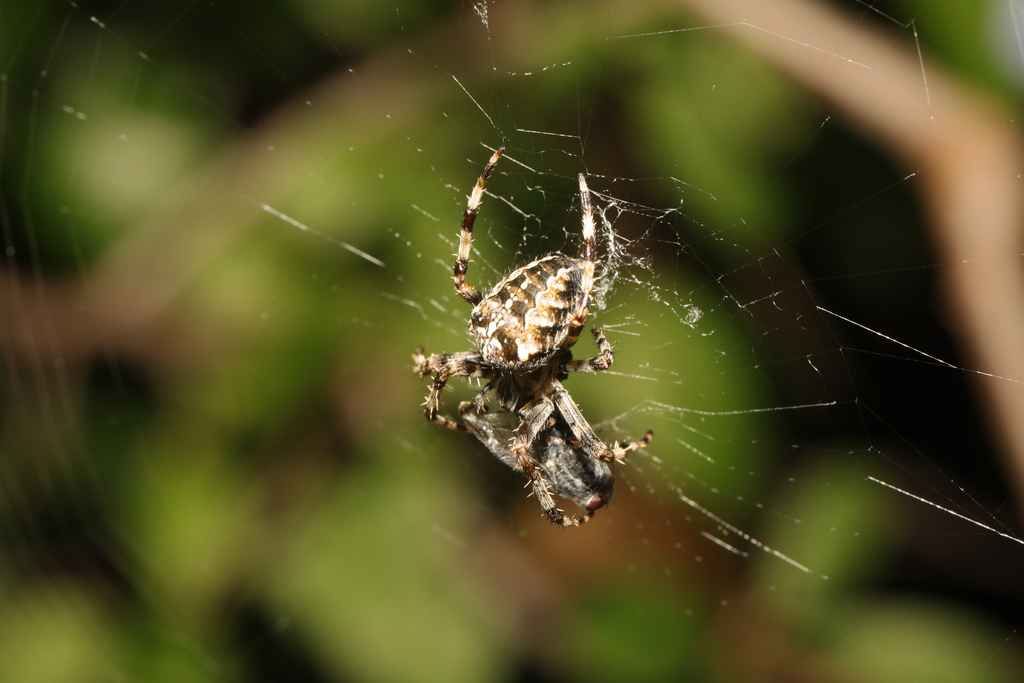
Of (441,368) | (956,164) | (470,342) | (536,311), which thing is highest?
(956,164)

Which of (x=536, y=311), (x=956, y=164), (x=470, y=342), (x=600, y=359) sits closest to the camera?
(x=956, y=164)

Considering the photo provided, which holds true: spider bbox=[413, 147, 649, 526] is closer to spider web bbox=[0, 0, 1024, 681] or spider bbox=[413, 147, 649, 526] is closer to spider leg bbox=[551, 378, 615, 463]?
spider leg bbox=[551, 378, 615, 463]

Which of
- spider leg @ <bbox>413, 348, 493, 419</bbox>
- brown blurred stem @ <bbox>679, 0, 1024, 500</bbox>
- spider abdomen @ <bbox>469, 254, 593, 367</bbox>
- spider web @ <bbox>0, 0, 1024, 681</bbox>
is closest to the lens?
brown blurred stem @ <bbox>679, 0, 1024, 500</bbox>

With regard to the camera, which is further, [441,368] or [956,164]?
[441,368]

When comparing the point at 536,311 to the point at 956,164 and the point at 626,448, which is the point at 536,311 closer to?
the point at 626,448

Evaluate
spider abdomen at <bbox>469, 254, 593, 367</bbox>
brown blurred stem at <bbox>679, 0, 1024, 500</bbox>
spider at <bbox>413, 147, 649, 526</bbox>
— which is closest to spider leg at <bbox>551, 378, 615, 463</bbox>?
spider at <bbox>413, 147, 649, 526</bbox>

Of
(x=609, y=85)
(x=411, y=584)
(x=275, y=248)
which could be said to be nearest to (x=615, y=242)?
(x=609, y=85)

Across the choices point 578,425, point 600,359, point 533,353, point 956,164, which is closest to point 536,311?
point 533,353
